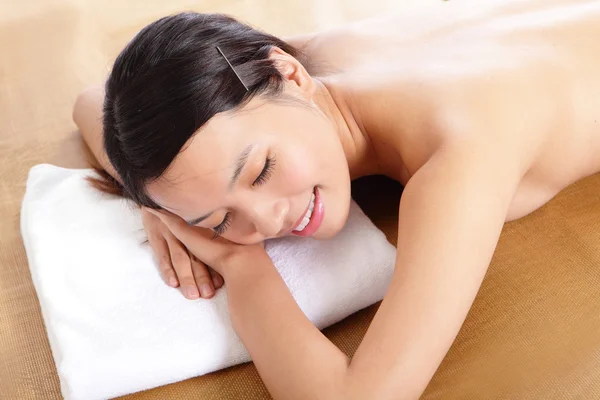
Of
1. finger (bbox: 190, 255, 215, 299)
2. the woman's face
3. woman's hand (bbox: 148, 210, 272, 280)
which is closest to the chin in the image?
the woman's face

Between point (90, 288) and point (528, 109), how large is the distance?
31.6 inches

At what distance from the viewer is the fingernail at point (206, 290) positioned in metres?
1.18

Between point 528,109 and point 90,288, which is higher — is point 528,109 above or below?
above

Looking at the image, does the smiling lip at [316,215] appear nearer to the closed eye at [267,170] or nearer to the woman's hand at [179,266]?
the closed eye at [267,170]

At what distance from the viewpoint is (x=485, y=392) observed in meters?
0.99

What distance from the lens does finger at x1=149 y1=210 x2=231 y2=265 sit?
1.19m

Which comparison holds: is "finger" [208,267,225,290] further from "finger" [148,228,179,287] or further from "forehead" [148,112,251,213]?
"forehead" [148,112,251,213]

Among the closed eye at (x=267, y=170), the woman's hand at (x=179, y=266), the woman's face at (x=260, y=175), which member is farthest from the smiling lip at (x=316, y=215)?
the woman's hand at (x=179, y=266)

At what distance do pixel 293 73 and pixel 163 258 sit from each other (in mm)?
409

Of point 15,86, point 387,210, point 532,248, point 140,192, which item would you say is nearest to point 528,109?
point 532,248

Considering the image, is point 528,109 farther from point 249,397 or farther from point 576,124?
point 249,397

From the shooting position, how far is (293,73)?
1139 millimetres

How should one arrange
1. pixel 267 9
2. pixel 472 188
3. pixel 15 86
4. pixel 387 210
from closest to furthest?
pixel 472 188 → pixel 387 210 → pixel 15 86 → pixel 267 9

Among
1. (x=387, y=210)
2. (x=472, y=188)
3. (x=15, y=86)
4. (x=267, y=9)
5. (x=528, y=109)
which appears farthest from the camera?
(x=267, y=9)
